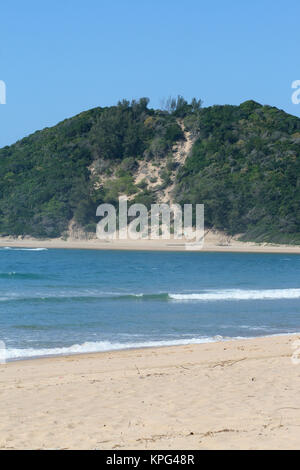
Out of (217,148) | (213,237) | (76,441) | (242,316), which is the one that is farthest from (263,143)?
(76,441)

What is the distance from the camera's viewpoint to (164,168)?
8575cm

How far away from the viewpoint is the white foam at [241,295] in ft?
78.1

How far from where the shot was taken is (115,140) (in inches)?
3526

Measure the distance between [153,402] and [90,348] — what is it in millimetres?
5585

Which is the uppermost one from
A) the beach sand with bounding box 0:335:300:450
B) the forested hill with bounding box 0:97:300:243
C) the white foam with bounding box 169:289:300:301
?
the forested hill with bounding box 0:97:300:243

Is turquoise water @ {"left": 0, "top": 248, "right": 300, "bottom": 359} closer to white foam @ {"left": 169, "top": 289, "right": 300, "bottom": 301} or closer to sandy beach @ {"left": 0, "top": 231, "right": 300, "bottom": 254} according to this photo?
white foam @ {"left": 169, "top": 289, "right": 300, "bottom": 301}

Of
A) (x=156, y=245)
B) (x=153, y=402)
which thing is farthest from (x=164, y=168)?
(x=153, y=402)

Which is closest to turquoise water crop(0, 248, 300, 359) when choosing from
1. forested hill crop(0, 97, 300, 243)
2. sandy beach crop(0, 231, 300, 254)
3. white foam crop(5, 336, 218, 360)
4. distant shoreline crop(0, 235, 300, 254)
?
white foam crop(5, 336, 218, 360)

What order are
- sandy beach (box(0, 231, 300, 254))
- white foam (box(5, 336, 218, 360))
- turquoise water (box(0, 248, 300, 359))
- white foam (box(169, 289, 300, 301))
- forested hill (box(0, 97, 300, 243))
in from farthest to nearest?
forested hill (box(0, 97, 300, 243)) < sandy beach (box(0, 231, 300, 254)) < white foam (box(169, 289, 300, 301)) < turquoise water (box(0, 248, 300, 359)) < white foam (box(5, 336, 218, 360))

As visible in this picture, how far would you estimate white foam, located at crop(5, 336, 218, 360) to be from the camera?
498 inches

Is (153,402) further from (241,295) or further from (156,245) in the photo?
(156,245)

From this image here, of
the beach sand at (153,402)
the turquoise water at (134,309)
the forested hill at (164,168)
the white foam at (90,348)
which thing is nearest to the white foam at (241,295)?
the turquoise water at (134,309)

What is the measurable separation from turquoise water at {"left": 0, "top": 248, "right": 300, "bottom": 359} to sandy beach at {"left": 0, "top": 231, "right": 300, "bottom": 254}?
2980cm

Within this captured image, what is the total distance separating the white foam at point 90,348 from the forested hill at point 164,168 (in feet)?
191
